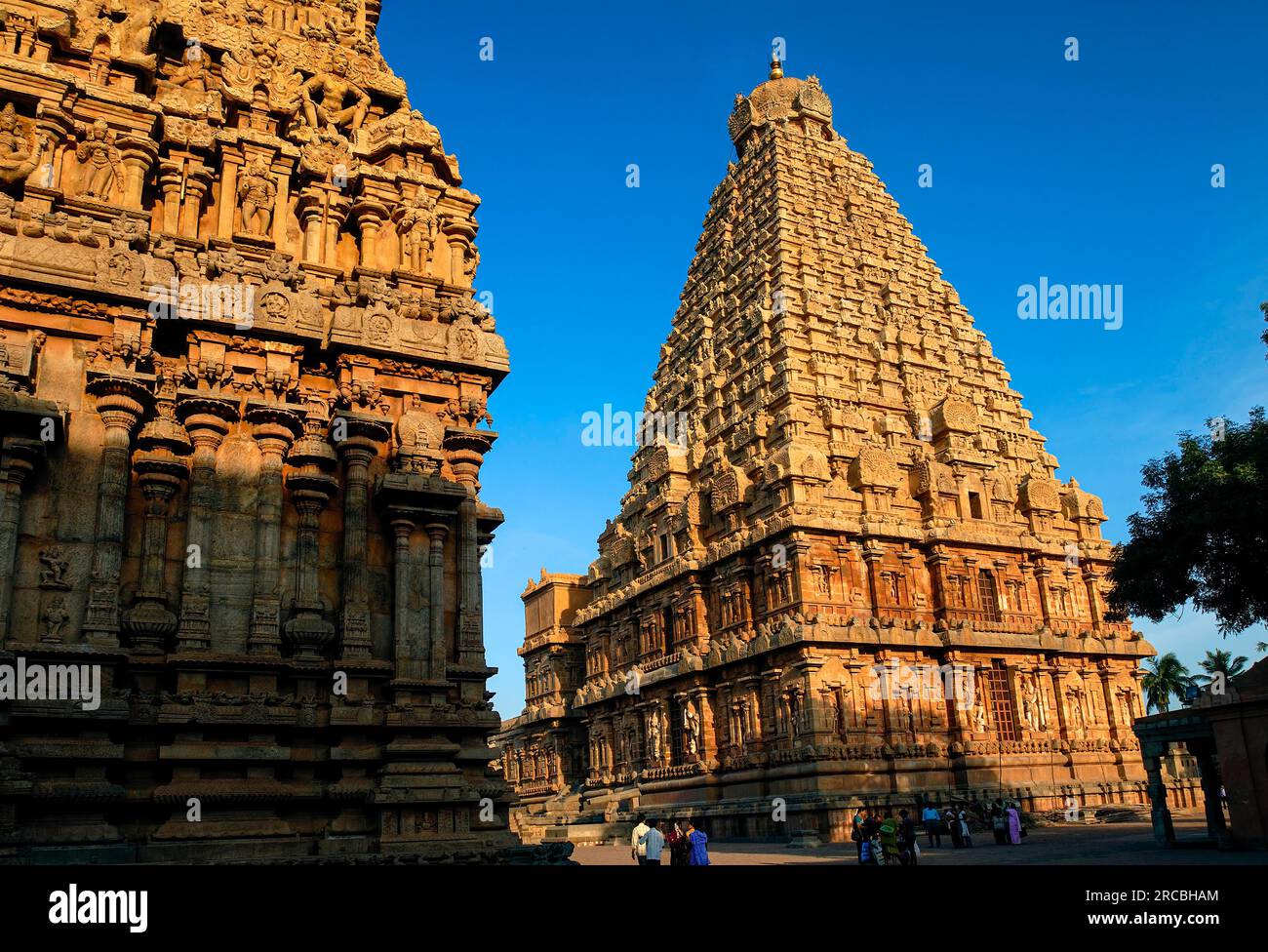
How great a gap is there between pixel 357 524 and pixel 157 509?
10.0 ft

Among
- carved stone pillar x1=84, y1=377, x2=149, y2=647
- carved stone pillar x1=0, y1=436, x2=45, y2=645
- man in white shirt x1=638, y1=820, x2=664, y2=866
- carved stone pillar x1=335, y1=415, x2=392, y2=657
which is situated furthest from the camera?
man in white shirt x1=638, y1=820, x2=664, y2=866

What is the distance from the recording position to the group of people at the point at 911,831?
2044 cm

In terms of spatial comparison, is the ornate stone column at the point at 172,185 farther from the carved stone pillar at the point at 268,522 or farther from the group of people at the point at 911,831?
the group of people at the point at 911,831

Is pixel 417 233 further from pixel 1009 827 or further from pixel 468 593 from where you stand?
pixel 1009 827

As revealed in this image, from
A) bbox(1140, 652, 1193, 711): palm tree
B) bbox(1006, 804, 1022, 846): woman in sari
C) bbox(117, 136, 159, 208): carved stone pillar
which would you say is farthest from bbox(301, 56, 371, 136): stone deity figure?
bbox(1140, 652, 1193, 711): palm tree

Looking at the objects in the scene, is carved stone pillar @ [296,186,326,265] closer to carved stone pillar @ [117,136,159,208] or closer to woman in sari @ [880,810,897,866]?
carved stone pillar @ [117,136,159,208]

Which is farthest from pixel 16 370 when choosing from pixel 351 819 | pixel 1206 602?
pixel 1206 602

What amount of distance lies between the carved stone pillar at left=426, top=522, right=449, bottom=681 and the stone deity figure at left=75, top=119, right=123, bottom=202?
8.03m

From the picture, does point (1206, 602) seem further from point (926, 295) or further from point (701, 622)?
point (926, 295)

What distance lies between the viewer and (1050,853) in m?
25.0

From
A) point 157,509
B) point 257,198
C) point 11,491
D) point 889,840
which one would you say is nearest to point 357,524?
point 157,509

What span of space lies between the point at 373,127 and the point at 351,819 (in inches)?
530

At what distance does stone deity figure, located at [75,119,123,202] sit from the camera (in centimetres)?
1628

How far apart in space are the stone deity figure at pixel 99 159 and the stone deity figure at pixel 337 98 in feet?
14.5
